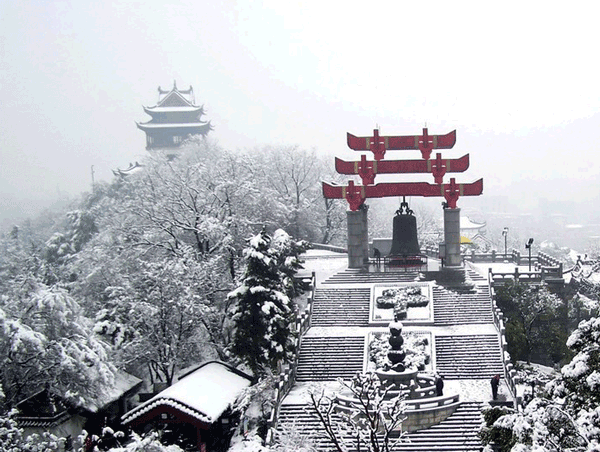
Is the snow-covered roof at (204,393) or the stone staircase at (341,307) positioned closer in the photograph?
the snow-covered roof at (204,393)

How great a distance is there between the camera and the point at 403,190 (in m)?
33.1

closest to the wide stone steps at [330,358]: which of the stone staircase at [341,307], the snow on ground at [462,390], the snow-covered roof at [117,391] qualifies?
the snow on ground at [462,390]

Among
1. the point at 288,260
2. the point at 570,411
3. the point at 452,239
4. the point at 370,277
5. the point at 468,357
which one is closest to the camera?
the point at 570,411

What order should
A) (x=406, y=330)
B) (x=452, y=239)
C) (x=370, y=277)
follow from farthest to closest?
1. (x=452, y=239)
2. (x=370, y=277)
3. (x=406, y=330)

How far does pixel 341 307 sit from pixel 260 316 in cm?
539

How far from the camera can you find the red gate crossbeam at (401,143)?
33.0m

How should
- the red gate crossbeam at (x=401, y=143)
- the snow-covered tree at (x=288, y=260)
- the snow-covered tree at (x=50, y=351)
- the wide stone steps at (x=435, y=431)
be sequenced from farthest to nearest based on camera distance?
the red gate crossbeam at (x=401, y=143)
the snow-covered tree at (x=288, y=260)
the wide stone steps at (x=435, y=431)
the snow-covered tree at (x=50, y=351)

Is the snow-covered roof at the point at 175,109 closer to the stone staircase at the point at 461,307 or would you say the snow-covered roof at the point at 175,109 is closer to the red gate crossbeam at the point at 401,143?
the red gate crossbeam at the point at 401,143

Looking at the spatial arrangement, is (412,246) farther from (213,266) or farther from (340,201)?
(340,201)

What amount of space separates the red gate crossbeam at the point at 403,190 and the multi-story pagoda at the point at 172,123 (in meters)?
41.2

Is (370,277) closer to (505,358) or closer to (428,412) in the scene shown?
(505,358)

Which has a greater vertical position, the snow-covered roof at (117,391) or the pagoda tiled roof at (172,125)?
the pagoda tiled roof at (172,125)

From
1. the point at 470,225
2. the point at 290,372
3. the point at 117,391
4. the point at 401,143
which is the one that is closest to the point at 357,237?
the point at 401,143

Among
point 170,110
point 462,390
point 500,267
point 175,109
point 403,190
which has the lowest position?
point 462,390
